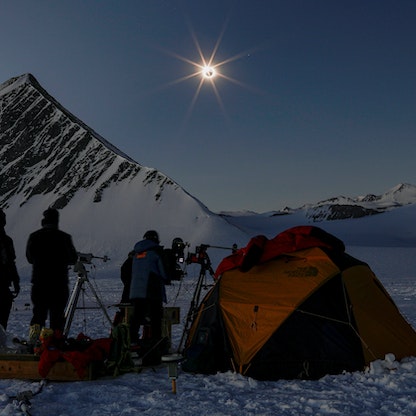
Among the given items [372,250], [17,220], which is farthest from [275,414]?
[17,220]

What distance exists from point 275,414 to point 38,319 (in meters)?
4.10

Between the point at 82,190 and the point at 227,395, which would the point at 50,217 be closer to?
the point at 227,395

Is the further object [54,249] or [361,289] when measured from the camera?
[54,249]

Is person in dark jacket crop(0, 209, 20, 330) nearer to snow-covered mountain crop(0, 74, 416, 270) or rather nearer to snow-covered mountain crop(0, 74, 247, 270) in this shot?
snow-covered mountain crop(0, 74, 416, 270)

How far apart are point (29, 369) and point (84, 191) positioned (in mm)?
70920

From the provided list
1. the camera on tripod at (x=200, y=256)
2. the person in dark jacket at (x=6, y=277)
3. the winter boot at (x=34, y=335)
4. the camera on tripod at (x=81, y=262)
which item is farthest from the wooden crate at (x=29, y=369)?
the camera on tripod at (x=200, y=256)

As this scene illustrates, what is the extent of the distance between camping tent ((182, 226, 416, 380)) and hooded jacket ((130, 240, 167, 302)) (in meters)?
0.77

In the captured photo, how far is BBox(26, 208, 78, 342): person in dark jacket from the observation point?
7016 millimetres

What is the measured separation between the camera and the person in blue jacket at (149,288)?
280 inches

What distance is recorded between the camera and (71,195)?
242 ft

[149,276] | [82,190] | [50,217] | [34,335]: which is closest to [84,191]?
[82,190]

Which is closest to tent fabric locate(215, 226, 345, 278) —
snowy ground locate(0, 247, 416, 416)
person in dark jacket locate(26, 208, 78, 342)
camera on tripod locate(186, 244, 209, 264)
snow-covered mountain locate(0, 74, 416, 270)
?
camera on tripod locate(186, 244, 209, 264)

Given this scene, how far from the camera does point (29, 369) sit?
5.87 meters

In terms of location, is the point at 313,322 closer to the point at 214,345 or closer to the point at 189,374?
the point at 214,345
